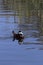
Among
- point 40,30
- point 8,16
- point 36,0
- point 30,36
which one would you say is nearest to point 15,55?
point 30,36

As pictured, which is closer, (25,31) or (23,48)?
(23,48)

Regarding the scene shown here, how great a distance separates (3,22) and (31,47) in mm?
3062

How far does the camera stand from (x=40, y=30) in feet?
22.2

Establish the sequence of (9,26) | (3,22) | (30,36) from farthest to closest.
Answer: (3,22)
(9,26)
(30,36)

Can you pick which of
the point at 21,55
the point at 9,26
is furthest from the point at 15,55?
the point at 9,26

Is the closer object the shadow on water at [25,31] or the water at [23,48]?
the water at [23,48]

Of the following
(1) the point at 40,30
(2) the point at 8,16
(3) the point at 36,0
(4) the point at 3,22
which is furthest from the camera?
(3) the point at 36,0

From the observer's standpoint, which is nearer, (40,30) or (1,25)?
(40,30)

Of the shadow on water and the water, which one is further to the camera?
the shadow on water

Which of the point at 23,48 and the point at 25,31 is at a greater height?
the point at 23,48

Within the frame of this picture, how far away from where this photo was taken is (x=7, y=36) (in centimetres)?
626

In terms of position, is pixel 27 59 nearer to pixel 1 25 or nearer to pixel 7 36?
pixel 7 36

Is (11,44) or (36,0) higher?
(11,44)

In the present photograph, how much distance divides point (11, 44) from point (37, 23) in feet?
8.06
